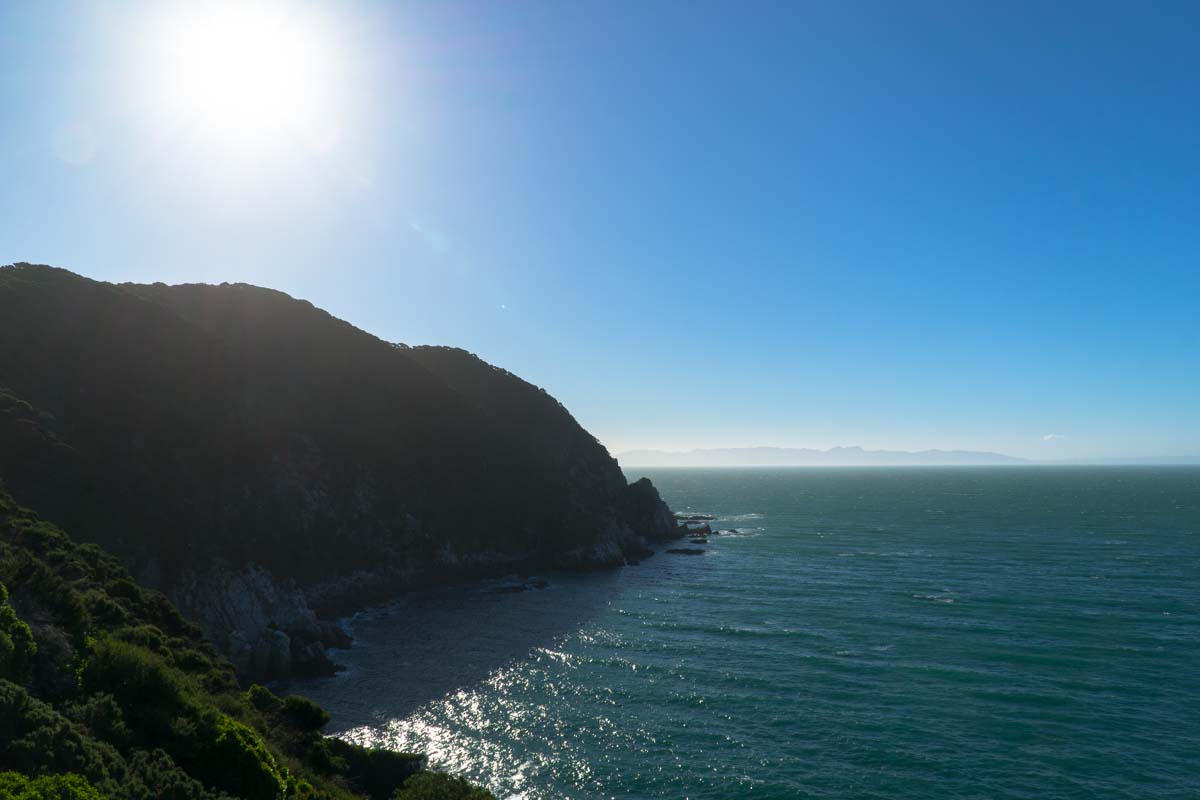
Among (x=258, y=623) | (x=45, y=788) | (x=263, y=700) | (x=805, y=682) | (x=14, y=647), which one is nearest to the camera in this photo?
(x=45, y=788)

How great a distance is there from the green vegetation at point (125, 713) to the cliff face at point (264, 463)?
19.1 m

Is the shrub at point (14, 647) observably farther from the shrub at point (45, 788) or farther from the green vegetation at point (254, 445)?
the green vegetation at point (254, 445)

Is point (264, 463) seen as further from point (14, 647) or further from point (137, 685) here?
point (14, 647)

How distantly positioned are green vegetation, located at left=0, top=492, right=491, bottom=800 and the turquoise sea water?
7301 mm

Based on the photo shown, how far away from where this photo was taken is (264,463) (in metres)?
64.6

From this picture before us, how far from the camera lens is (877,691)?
39.0 meters

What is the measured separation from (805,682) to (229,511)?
2095 inches

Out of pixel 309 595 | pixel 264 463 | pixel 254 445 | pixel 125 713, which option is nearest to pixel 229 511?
pixel 264 463

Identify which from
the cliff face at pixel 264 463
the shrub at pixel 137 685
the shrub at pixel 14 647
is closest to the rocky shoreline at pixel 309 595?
the cliff face at pixel 264 463

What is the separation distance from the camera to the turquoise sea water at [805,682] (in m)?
30.0

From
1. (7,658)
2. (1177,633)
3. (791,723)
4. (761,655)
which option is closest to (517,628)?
(761,655)

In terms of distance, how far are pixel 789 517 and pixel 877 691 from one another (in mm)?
106925

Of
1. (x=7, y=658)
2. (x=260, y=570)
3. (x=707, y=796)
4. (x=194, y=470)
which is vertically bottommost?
(x=707, y=796)

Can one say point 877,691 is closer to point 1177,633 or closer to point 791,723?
point 791,723
